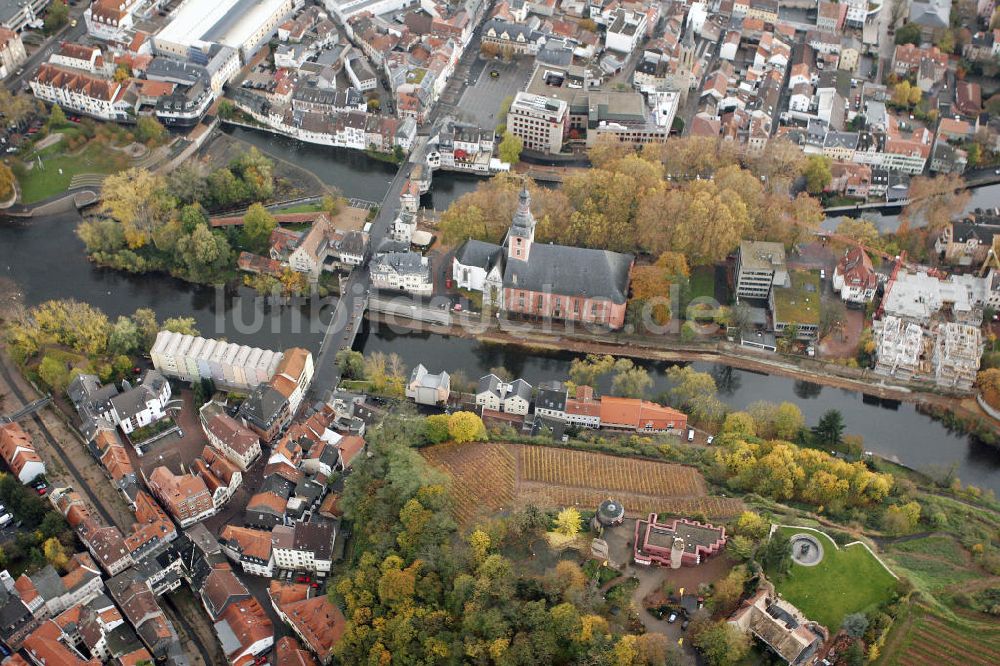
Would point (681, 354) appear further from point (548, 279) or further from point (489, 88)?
point (489, 88)

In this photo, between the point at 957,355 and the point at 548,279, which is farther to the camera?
the point at 548,279


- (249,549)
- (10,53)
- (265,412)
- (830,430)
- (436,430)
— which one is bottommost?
(249,549)

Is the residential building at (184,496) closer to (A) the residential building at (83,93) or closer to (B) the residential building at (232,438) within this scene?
(B) the residential building at (232,438)

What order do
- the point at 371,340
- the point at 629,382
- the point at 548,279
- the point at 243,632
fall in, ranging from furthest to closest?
the point at 371,340 < the point at 548,279 < the point at 629,382 < the point at 243,632

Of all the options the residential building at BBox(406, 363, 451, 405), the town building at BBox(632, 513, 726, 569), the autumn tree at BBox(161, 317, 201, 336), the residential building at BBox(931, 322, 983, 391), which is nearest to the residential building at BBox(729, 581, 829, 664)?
the town building at BBox(632, 513, 726, 569)

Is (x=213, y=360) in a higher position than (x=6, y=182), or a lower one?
lower

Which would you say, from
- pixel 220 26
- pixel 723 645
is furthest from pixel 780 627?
pixel 220 26

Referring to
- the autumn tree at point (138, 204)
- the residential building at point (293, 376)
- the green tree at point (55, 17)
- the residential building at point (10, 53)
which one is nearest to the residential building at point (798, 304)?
the residential building at point (293, 376)
